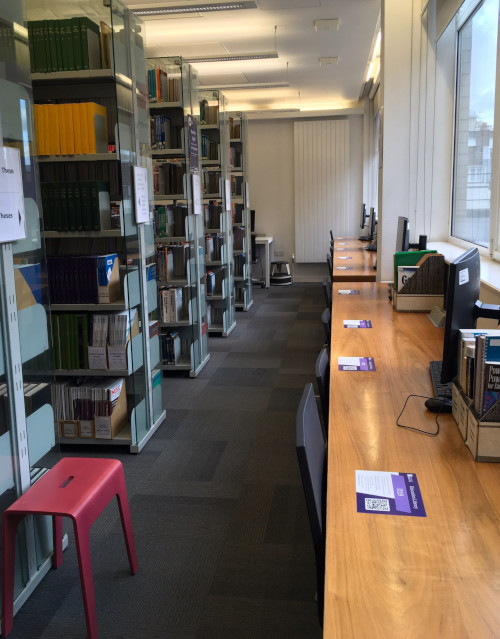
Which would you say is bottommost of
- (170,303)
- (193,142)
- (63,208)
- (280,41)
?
(170,303)

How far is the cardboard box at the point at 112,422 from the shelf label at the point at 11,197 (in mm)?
1647

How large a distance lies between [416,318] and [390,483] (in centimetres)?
221

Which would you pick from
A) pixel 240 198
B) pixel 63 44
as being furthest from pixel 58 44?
pixel 240 198

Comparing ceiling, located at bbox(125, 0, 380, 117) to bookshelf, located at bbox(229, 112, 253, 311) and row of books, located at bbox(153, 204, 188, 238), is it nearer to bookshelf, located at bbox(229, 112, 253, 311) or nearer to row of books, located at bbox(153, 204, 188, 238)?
bookshelf, located at bbox(229, 112, 253, 311)

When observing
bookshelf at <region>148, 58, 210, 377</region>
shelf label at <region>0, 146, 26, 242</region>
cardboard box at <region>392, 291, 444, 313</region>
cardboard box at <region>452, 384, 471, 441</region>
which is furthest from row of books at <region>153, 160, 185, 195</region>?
cardboard box at <region>452, 384, 471, 441</region>

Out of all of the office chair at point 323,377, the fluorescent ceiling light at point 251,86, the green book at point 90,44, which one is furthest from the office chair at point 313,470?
the fluorescent ceiling light at point 251,86

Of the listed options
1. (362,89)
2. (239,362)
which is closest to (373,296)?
(239,362)

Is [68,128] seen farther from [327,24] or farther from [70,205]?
[327,24]

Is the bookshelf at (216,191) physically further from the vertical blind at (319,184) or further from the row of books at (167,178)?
the vertical blind at (319,184)

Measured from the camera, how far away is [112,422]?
359 cm

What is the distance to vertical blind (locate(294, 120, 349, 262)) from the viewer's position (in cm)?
1069

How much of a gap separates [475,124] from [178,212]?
8.13 feet

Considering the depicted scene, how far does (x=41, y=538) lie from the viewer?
240 cm

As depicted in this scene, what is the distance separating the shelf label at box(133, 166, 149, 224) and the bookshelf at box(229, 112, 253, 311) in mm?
3781
